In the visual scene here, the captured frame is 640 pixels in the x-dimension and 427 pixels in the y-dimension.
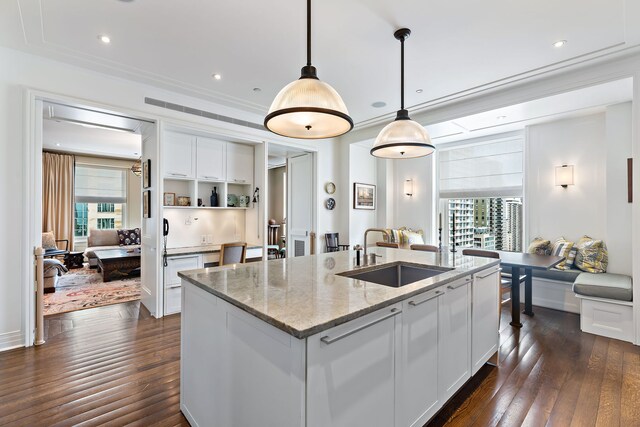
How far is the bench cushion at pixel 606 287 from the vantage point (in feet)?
10.1

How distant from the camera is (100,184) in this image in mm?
8133

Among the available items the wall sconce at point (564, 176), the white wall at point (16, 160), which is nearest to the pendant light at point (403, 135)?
the wall sconce at point (564, 176)

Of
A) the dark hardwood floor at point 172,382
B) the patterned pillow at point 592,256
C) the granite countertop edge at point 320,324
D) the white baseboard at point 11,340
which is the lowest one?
the dark hardwood floor at point 172,382

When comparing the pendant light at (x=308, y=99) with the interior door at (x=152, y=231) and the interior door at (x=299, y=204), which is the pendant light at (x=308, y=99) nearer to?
the interior door at (x=152, y=231)

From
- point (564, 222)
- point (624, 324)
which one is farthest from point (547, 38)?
point (624, 324)

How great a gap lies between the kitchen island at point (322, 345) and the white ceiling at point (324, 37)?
2.06 meters

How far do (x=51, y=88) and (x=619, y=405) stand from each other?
5.66 m

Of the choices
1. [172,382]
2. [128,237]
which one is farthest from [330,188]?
[128,237]

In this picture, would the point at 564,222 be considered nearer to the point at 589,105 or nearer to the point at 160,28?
the point at 589,105

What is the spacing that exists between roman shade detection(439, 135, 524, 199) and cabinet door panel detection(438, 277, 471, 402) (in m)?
3.66

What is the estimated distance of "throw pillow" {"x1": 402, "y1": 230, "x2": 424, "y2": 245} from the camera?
221 inches

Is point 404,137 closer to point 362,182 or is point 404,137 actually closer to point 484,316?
point 484,316

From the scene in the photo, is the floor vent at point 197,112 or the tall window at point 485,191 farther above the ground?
the floor vent at point 197,112

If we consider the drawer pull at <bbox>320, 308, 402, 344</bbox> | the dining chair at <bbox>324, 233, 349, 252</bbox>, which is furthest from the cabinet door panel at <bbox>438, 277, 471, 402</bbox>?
the dining chair at <bbox>324, 233, 349, 252</bbox>
